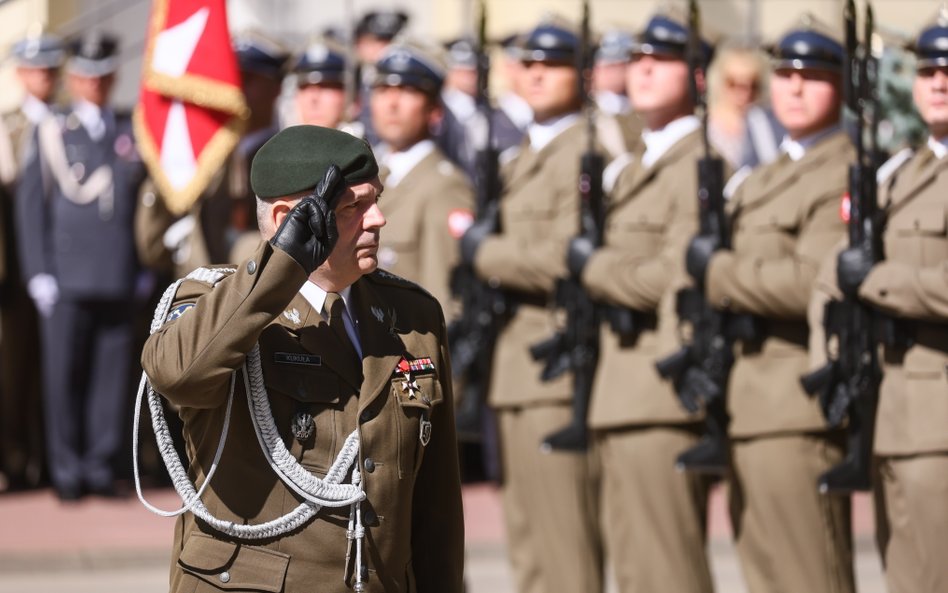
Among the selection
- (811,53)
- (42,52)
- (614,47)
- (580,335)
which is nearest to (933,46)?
(811,53)

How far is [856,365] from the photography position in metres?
6.15

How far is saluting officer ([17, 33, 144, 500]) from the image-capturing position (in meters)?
10.6

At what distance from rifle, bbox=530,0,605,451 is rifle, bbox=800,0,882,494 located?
1.39 m

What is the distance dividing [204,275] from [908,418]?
256 centimetres

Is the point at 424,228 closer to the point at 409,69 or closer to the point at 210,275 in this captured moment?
the point at 409,69

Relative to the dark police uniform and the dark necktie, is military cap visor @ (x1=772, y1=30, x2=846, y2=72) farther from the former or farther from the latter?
the dark necktie

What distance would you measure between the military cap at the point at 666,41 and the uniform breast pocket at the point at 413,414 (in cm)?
337

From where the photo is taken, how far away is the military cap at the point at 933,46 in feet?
20.4

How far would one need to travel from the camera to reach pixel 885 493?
6152mm

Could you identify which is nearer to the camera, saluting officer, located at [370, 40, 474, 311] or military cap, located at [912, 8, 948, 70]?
military cap, located at [912, 8, 948, 70]

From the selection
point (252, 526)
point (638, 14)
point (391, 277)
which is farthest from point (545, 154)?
point (638, 14)

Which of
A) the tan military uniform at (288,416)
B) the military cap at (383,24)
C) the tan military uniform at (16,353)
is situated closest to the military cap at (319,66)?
the tan military uniform at (16,353)

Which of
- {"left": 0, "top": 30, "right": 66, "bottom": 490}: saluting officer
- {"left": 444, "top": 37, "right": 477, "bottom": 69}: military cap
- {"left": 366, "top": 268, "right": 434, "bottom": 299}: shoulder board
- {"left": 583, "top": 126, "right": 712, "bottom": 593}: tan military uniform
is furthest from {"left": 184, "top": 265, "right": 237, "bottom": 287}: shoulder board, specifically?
{"left": 444, "top": 37, "right": 477, "bottom": 69}: military cap

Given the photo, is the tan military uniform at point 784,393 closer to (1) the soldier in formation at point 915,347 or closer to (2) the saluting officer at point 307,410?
(1) the soldier in formation at point 915,347
